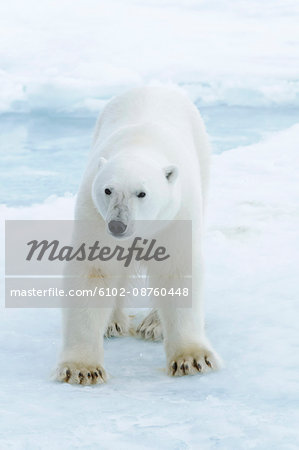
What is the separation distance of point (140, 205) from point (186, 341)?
906mm

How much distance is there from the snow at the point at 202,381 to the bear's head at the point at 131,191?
798 mm

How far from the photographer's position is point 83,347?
13.0ft

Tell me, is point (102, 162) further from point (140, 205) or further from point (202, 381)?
point (202, 381)

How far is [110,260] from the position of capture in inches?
153

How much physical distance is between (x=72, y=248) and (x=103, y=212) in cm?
41

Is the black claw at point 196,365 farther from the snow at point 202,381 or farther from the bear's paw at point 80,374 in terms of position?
the bear's paw at point 80,374

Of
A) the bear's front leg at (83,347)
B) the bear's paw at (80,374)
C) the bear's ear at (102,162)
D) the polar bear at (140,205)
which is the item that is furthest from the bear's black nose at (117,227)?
the bear's paw at (80,374)

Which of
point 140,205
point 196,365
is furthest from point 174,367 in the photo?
point 140,205

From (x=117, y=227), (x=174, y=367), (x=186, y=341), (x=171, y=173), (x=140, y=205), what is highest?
(x=171, y=173)

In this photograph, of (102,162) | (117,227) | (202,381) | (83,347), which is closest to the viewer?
(117,227)

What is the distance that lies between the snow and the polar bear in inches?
5.4

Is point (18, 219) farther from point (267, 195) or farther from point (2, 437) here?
point (2, 437)

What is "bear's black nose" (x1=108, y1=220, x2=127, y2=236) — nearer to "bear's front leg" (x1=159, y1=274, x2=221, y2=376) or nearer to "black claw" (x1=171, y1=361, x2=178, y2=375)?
"bear's front leg" (x1=159, y1=274, x2=221, y2=376)

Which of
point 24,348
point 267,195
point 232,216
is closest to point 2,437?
point 24,348
